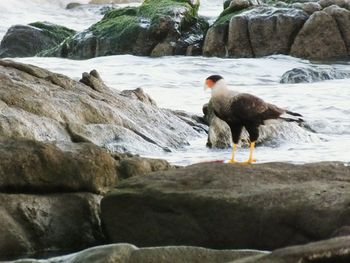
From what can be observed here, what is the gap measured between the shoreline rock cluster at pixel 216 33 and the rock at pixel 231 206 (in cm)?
1844

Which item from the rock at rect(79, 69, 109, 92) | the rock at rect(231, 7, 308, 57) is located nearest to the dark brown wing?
the rock at rect(79, 69, 109, 92)

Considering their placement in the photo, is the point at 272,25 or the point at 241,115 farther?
the point at 272,25

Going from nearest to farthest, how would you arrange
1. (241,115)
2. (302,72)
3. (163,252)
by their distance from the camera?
(163,252), (241,115), (302,72)

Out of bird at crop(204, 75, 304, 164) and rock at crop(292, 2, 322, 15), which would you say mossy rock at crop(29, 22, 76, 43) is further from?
bird at crop(204, 75, 304, 164)

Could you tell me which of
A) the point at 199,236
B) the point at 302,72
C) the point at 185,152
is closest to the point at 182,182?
the point at 199,236

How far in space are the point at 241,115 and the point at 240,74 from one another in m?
15.1

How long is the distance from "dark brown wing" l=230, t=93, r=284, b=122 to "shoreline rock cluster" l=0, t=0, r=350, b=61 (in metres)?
16.5

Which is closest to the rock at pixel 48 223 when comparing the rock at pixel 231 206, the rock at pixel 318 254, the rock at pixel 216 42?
the rock at pixel 231 206

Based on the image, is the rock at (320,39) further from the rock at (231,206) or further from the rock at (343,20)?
the rock at (231,206)

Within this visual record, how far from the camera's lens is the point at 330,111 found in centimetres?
1596

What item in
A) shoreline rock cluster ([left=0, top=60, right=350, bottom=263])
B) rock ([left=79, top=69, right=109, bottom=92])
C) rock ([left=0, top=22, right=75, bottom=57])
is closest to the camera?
shoreline rock cluster ([left=0, top=60, right=350, bottom=263])

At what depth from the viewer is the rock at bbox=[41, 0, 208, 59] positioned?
2600 centimetres

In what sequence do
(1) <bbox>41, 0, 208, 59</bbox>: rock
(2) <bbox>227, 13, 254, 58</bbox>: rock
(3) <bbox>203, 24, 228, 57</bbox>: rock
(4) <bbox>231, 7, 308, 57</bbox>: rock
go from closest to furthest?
(4) <bbox>231, 7, 308, 57</bbox>: rock, (2) <bbox>227, 13, 254, 58</bbox>: rock, (3) <bbox>203, 24, 228, 57</bbox>: rock, (1) <bbox>41, 0, 208, 59</bbox>: rock

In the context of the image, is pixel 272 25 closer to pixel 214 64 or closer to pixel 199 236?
pixel 214 64
